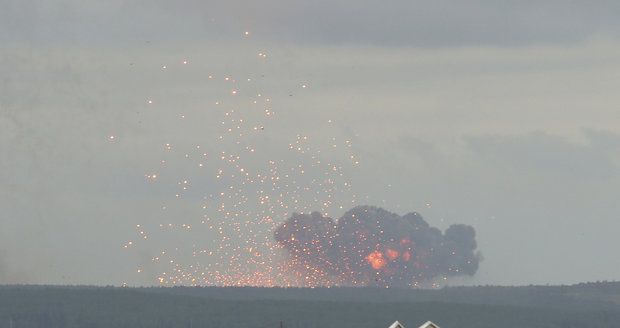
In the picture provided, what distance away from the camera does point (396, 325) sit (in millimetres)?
138625

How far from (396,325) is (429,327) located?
373 cm

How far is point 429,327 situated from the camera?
463ft
